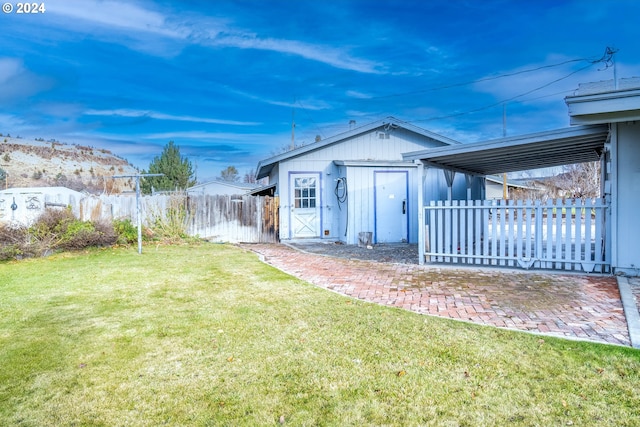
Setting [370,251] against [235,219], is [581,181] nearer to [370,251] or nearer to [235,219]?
[370,251]

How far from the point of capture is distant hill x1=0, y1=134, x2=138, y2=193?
31.1 meters

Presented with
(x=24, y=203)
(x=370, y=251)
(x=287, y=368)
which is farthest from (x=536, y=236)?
(x=24, y=203)

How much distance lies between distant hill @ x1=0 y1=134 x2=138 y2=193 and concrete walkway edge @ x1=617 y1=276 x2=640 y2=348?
1221 inches

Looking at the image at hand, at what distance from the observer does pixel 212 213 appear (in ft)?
43.9

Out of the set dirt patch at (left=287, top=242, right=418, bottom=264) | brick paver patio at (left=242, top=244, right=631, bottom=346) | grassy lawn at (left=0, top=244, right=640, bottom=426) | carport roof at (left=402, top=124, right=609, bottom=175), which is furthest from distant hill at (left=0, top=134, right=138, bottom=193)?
grassy lawn at (left=0, top=244, right=640, bottom=426)

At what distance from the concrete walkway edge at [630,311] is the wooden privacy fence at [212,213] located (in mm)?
9860

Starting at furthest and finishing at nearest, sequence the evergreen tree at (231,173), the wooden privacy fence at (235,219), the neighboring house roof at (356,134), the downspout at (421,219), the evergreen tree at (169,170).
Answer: the evergreen tree at (231,173)
the evergreen tree at (169,170)
the wooden privacy fence at (235,219)
the neighboring house roof at (356,134)
the downspout at (421,219)

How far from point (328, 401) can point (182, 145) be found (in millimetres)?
28293

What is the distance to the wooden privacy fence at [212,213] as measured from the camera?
13117 mm

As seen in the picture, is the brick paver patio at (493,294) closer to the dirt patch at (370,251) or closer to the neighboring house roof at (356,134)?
the dirt patch at (370,251)

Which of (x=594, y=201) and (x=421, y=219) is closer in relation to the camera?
(x=594, y=201)

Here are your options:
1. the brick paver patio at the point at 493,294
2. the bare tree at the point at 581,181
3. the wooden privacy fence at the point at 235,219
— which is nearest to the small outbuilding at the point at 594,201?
the brick paver patio at the point at 493,294

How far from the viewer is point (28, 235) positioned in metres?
9.35

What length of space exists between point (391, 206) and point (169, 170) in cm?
1922
